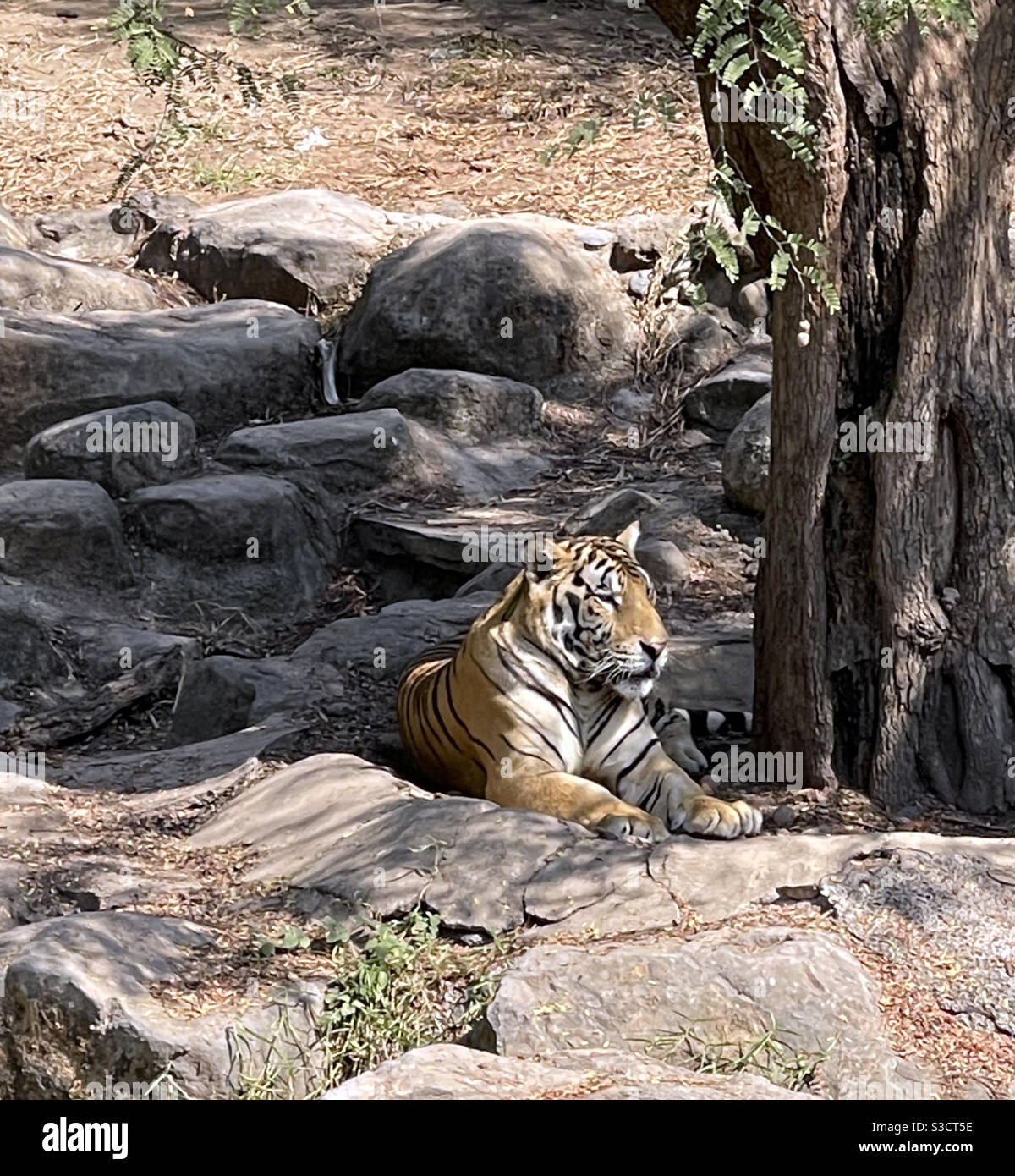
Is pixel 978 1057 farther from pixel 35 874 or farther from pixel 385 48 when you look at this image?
pixel 385 48

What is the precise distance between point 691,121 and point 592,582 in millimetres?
7872

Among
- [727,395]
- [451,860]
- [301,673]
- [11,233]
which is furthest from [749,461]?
[11,233]

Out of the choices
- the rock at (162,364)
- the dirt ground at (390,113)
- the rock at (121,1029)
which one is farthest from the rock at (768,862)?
the dirt ground at (390,113)

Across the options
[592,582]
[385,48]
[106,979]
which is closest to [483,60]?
[385,48]

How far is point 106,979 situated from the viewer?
445 centimetres

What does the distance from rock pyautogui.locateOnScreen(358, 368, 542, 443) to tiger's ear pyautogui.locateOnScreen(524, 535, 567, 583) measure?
156 inches

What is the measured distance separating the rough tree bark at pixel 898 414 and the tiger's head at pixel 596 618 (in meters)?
0.45

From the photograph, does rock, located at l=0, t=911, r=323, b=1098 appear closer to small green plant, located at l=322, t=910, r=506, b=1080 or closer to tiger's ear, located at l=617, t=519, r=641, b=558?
small green plant, located at l=322, t=910, r=506, b=1080

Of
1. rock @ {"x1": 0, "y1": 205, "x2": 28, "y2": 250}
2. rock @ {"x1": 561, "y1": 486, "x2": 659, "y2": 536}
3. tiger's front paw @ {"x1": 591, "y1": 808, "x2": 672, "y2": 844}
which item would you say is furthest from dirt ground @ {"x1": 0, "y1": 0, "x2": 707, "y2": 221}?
tiger's front paw @ {"x1": 591, "y1": 808, "x2": 672, "y2": 844}

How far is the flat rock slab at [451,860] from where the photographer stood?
502 centimetres

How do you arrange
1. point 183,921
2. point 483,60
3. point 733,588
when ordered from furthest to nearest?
point 483,60, point 733,588, point 183,921

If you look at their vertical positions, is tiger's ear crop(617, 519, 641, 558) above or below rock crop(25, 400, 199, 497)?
below

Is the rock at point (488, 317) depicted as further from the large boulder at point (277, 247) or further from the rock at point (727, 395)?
the rock at point (727, 395)

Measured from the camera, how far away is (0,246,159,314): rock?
10844 millimetres
